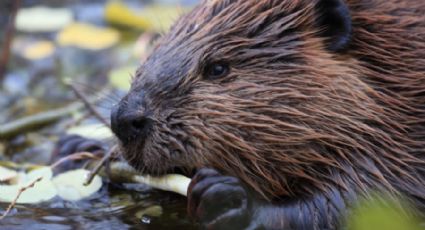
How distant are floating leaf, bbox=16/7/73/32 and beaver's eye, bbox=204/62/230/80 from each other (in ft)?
11.8

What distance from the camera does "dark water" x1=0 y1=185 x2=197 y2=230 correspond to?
3.20 metres

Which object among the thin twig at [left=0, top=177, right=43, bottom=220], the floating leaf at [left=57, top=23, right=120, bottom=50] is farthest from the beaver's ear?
the floating leaf at [left=57, top=23, right=120, bottom=50]

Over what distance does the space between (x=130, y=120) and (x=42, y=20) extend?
12.9ft

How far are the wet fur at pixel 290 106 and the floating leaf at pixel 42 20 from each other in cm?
350

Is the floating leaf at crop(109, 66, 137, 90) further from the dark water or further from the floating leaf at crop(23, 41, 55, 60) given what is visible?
the floating leaf at crop(23, 41, 55, 60)

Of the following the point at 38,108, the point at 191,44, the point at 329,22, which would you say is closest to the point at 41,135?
the point at 38,108

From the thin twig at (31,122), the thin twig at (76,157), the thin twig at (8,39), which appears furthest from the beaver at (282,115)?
the thin twig at (8,39)

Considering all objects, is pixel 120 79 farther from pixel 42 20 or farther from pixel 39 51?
pixel 42 20

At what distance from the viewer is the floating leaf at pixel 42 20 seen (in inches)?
263

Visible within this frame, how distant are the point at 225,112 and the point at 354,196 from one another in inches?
20.3

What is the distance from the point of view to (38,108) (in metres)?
5.51

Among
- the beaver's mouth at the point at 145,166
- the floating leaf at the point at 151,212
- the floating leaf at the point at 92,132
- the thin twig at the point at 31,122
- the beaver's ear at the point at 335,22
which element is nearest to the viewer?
the beaver's mouth at the point at 145,166

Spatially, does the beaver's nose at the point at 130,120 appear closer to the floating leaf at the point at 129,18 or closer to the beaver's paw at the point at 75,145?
the beaver's paw at the point at 75,145

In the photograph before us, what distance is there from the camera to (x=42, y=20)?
22.3ft
